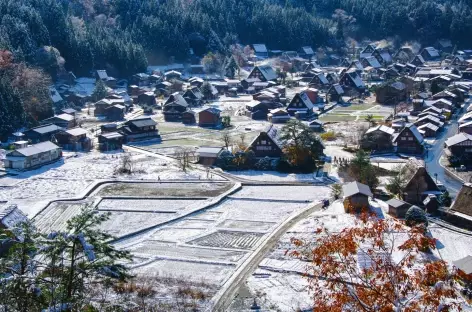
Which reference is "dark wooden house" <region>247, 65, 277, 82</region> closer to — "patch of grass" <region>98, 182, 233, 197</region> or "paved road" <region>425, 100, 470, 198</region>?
"paved road" <region>425, 100, 470, 198</region>

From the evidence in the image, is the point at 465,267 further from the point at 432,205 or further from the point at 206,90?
the point at 206,90

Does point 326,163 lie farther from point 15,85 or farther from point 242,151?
point 15,85

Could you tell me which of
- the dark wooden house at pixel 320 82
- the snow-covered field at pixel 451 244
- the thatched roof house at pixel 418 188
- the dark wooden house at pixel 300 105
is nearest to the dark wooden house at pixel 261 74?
the dark wooden house at pixel 320 82

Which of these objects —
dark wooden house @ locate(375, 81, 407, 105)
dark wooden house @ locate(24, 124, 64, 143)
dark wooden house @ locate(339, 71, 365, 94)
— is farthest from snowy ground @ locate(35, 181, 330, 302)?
dark wooden house @ locate(339, 71, 365, 94)

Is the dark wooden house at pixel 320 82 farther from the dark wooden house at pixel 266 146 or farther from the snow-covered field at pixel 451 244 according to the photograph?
the snow-covered field at pixel 451 244

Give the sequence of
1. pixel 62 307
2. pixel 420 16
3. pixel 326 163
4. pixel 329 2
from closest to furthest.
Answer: pixel 62 307 → pixel 326 163 → pixel 420 16 → pixel 329 2

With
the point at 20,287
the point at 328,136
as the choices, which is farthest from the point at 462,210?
the point at 20,287

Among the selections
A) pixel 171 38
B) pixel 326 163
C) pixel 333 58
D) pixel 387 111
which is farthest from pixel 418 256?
pixel 333 58

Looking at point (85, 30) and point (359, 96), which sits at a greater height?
point (85, 30)
